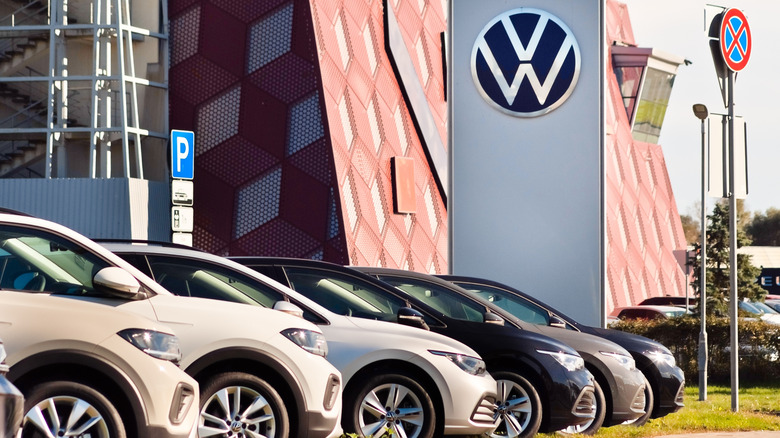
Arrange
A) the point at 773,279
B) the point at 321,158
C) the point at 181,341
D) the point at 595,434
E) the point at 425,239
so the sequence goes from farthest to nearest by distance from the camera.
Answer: the point at 773,279 → the point at 425,239 → the point at 321,158 → the point at 595,434 → the point at 181,341

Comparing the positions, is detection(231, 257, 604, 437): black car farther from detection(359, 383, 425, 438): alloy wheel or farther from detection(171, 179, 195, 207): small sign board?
detection(171, 179, 195, 207): small sign board

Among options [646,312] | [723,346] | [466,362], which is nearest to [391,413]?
[466,362]

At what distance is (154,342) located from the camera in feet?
22.1

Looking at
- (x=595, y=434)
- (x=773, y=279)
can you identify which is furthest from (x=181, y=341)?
(x=773, y=279)

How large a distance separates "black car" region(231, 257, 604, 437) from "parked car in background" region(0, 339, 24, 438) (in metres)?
4.88

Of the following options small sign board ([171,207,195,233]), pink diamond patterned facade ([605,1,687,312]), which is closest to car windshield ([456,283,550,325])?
small sign board ([171,207,195,233])

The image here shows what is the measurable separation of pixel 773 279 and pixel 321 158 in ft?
177

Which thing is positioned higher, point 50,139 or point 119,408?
point 50,139

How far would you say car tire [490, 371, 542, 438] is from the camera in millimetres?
10414

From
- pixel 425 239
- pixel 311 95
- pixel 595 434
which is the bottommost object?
pixel 595 434

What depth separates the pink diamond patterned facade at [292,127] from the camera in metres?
30.8

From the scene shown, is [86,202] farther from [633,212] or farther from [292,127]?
[633,212]

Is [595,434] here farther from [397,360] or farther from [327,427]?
[327,427]

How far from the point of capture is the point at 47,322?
641 centimetres
